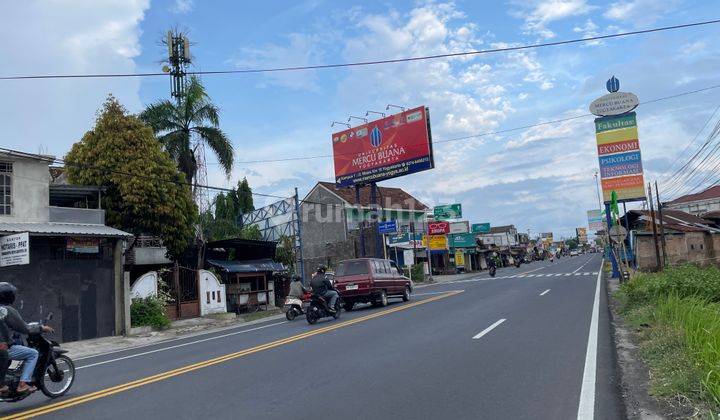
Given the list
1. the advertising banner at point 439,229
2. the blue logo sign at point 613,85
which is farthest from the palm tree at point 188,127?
the advertising banner at point 439,229

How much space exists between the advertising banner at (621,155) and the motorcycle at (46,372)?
2632 centimetres

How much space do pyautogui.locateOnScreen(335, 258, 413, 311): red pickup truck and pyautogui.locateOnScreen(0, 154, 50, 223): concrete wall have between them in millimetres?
10030

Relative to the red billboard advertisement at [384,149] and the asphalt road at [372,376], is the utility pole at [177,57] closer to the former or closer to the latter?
the red billboard advertisement at [384,149]

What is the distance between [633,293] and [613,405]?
9162 mm

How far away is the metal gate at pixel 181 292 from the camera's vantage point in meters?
21.9

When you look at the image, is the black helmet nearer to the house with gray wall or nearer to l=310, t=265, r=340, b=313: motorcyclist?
l=310, t=265, r=340, b=313: motorcyclist

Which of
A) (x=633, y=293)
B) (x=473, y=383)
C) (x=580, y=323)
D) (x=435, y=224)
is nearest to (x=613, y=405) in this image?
(x=473, y=383)

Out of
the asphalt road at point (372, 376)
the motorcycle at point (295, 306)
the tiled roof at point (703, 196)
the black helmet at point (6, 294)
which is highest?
the tiled roof at point (703, 196)

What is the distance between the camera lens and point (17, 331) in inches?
282

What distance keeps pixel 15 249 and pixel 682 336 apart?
1590 cm

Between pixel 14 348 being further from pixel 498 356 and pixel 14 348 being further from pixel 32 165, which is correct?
pixel 32 165

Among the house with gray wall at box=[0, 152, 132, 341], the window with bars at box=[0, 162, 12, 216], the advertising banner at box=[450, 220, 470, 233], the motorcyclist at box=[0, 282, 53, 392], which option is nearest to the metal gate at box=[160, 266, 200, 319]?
the house with gray wall at box=[0, 152, 132, 341]

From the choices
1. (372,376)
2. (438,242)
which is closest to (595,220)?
(438,242)

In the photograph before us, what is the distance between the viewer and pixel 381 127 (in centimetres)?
3719
